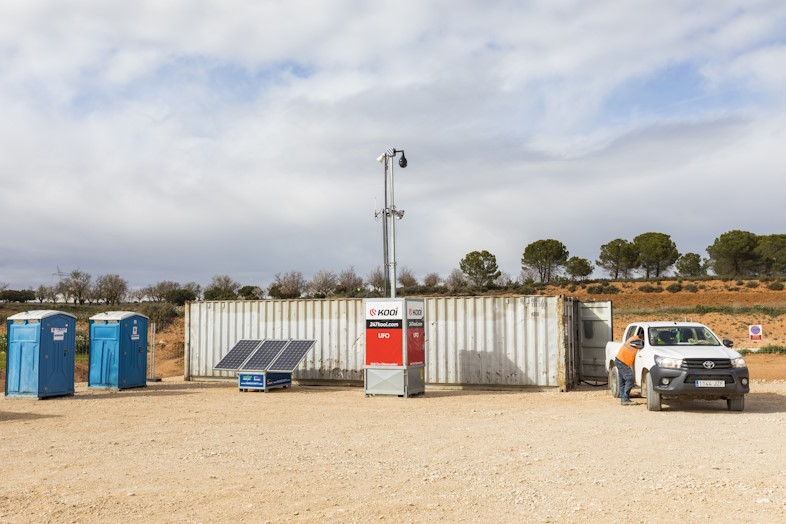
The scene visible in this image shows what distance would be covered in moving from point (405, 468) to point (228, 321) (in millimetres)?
15344

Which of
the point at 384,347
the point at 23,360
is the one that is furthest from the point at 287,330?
the point at 23,360

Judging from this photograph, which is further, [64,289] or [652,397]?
[64,289]

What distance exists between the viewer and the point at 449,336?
19.8m

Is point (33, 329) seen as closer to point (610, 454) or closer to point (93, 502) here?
point (93, 502)

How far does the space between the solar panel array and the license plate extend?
32.9 feet

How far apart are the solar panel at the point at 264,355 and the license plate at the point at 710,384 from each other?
36.2ft

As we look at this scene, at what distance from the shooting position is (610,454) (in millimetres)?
9266

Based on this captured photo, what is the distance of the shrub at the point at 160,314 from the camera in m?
48.6

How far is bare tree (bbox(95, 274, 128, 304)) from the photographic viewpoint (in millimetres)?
81500

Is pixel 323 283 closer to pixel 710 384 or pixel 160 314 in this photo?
pixel 160 314

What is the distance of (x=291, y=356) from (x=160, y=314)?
33.6 m

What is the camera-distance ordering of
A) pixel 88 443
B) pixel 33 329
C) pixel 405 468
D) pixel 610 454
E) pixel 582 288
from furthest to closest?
1. pixel 582 288
2. pixel 33 329
3. pixel 88 443
4. pixel 610 454
5. pixel 405 468

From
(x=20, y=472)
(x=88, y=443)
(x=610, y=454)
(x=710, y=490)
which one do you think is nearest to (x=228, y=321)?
(x=88, y=443)

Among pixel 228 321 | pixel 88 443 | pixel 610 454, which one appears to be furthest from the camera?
pixel 228 321
